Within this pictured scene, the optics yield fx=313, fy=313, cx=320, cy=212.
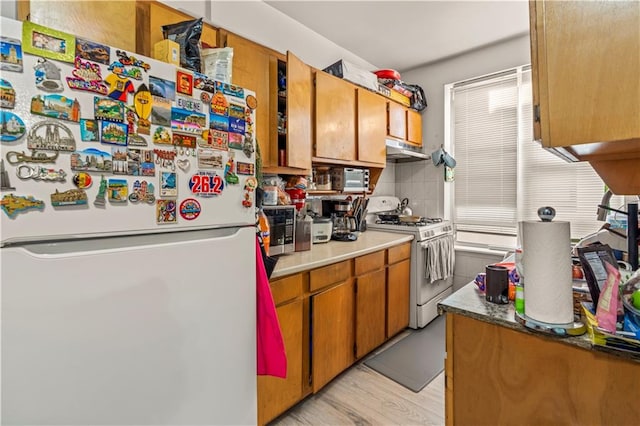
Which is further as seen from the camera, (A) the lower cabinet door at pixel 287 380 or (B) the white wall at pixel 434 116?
(B) the white wall at pixel 434 116

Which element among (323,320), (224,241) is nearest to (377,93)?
(323,320)

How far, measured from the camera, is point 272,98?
2.00 metres

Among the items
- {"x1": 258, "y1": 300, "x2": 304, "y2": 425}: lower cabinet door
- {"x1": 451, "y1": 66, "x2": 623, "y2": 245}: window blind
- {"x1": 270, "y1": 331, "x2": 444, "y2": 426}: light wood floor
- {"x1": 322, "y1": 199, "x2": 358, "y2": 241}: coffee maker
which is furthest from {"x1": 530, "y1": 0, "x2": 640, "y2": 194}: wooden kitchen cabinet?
{"x1": 451, "y1": 66, "x2": 623, "y2": 245}: window blind

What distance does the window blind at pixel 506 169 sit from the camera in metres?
2.80

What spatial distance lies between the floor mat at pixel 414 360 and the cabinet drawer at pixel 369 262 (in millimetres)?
691

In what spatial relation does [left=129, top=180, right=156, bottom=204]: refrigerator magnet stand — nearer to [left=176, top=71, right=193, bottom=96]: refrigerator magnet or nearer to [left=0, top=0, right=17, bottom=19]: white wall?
[left=176, top=71, right=193, bottom=96]: refrigerator magnet

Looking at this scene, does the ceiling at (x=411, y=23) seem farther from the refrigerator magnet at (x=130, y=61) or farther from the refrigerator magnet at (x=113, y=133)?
the refrigerator magnet at (x=113, y=133)

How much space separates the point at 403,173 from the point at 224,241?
2.98 meters

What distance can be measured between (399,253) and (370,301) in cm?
55

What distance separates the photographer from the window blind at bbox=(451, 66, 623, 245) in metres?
2.80

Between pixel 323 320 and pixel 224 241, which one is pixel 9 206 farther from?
pixel 323 320

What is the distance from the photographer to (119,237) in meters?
0.90

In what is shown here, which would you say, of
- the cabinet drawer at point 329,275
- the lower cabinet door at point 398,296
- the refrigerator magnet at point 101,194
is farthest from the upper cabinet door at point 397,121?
the refrigerator magnet at point 101,194

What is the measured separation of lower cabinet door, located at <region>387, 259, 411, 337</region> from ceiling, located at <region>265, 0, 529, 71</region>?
2.00 meters
